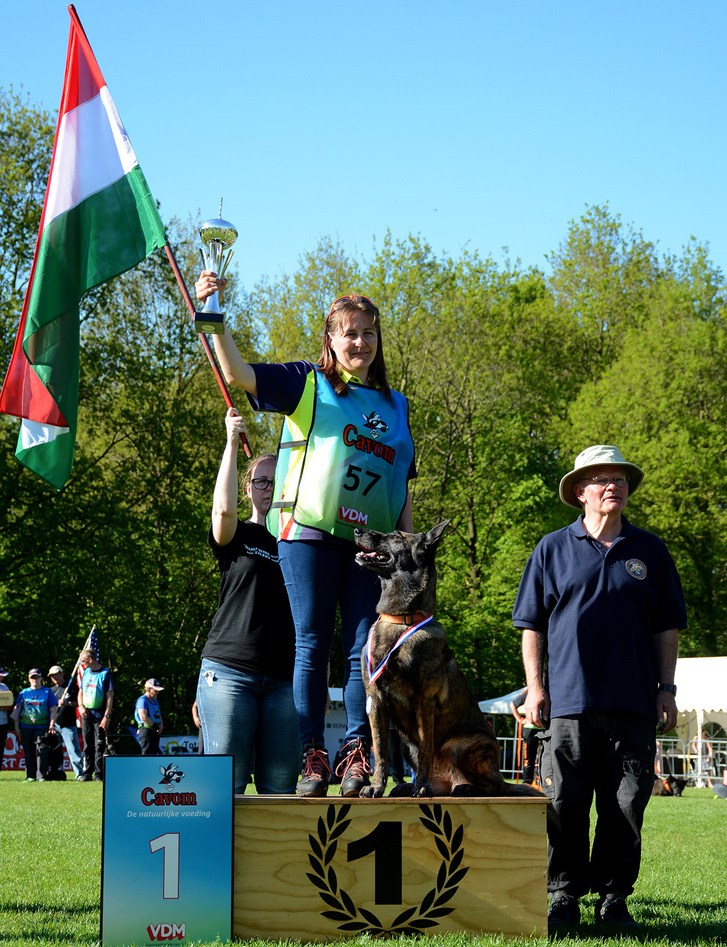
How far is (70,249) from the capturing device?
6.04 m

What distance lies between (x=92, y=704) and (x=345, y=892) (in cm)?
1332

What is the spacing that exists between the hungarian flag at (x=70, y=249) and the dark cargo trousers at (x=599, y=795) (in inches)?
145

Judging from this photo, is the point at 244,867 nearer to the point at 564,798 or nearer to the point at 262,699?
the point at 262,699

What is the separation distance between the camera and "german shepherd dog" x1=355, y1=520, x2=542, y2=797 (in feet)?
12.3

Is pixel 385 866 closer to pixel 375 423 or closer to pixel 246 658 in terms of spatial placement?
pixel 246 658

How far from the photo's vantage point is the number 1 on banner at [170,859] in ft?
11.9

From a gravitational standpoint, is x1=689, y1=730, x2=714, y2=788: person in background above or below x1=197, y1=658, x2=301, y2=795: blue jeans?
below

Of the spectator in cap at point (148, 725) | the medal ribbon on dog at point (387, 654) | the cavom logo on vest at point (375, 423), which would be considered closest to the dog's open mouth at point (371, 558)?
the medal ribbon on dog at point (387, 654)

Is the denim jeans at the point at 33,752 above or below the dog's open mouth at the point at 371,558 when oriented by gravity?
below

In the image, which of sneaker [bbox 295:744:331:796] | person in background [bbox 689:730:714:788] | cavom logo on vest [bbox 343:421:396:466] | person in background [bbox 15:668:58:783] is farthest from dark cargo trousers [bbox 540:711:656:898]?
person in background [bbox 689:730:714:788]

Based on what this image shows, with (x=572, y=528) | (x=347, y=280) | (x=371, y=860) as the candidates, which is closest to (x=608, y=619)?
(x=572, y=528)

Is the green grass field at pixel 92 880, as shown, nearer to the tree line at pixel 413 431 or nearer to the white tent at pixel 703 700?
the white tent at pixel 703 700

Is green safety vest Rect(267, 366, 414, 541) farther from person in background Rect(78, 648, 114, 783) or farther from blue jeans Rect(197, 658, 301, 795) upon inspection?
person in background Rect(78, 648, 114, 783)

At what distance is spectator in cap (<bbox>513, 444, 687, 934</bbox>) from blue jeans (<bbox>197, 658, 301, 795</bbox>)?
4.14ft
